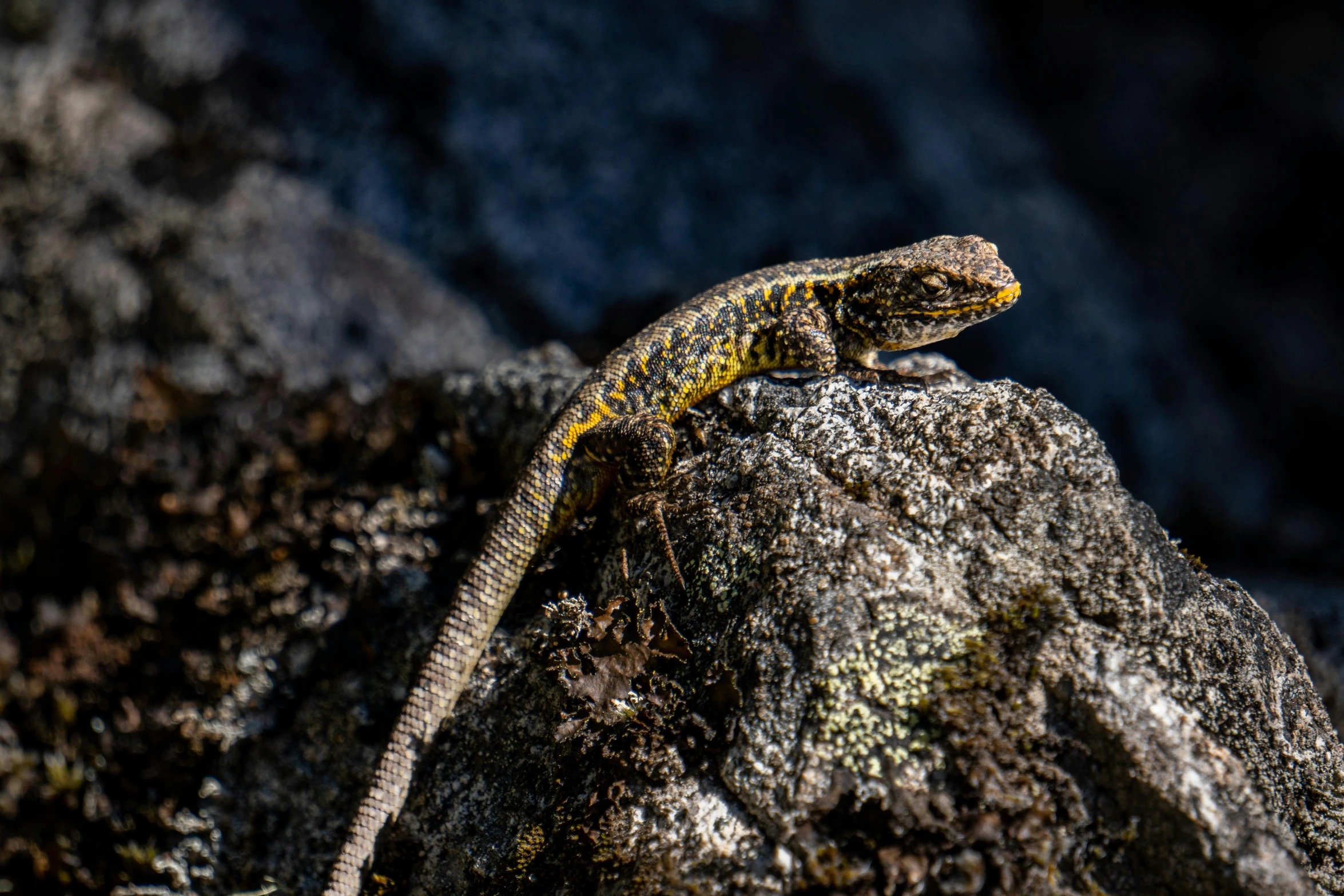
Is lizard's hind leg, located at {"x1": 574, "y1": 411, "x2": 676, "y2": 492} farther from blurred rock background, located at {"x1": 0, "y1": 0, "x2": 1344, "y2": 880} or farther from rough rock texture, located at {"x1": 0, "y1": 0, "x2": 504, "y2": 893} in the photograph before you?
blurred rock background, located at {"x1": 0, "y1": 0, "x2": 1344, "y2": 880}

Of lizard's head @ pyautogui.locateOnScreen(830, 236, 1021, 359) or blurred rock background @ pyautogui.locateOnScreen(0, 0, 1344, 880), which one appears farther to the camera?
blurred rock background @ pyautogui.locateOnScreen(0, 0, 1344, 880)

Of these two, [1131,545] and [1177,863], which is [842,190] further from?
[1177,863]

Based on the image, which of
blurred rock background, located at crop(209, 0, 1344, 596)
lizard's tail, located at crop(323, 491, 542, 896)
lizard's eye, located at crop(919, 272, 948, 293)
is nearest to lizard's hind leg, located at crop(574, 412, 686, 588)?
lizard's tail, located at crop(323, 491, 542, 896)

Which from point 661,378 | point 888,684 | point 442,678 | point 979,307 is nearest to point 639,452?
point 661,378

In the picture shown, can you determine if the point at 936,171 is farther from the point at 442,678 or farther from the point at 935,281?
the point at 442,678

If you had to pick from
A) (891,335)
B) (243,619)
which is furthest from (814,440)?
(243,619)

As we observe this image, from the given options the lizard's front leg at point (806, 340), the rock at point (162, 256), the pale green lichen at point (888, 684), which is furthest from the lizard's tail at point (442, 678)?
the rock at point (162, 256)
